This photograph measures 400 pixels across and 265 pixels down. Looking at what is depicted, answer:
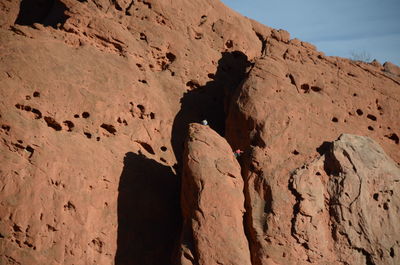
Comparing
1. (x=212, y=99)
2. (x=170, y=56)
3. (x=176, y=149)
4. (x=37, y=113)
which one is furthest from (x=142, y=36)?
(x=37, y=113)

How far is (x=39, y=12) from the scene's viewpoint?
17.7m

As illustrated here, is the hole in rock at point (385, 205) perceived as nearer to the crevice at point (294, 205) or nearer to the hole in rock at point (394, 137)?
the crevice at point (294, 205)

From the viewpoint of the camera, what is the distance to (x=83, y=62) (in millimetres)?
14008

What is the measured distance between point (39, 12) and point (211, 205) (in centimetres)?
1142

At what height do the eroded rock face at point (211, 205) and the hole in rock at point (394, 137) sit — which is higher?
the hole in rock at point (394, 137)

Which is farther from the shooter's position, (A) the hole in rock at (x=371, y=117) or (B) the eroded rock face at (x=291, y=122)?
(A) the hole in rock at (x=371, y=117)

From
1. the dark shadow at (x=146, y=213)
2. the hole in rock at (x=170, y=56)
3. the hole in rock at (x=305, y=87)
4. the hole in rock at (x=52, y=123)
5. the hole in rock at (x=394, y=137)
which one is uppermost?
the hole in rock at (x=305, y=87)

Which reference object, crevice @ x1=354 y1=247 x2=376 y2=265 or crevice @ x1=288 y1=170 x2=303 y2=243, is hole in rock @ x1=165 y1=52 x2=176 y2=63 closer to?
crevice @ x1=288 y1=170 x2=303 y2=243

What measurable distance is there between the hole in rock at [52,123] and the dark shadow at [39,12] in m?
4.92

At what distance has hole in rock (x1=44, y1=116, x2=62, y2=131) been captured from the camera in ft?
40.8

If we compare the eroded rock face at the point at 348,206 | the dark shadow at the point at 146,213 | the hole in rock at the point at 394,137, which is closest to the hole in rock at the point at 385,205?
the eroded rock face at the point at 348,206

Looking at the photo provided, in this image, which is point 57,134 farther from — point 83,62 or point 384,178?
point 384,178

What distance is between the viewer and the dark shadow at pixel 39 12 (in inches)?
637

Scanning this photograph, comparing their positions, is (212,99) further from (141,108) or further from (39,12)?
(39,12)
